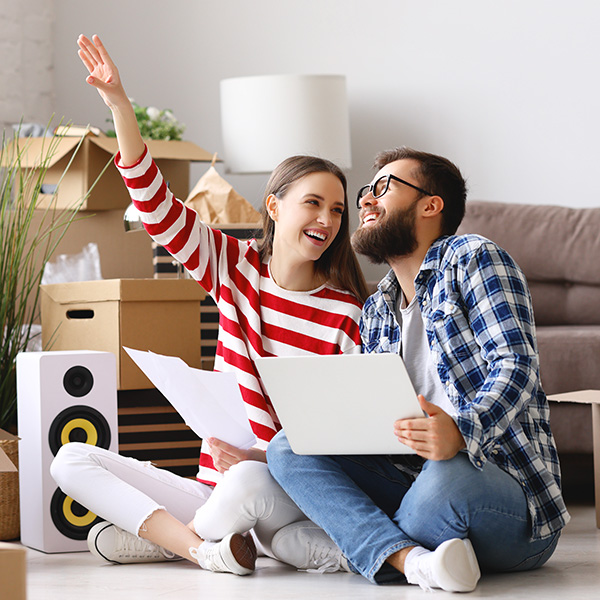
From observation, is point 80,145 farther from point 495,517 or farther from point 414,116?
point 495,517

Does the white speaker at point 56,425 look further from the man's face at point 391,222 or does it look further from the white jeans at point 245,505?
the man's face at point 391,222

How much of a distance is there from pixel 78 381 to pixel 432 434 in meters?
0.95

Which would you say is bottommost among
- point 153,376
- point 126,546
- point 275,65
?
point 126,546

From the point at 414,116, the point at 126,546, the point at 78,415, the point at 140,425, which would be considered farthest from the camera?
the point at 414,116

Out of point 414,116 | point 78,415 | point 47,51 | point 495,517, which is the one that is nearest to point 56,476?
point 78,415

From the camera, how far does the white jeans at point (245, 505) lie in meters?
1.78

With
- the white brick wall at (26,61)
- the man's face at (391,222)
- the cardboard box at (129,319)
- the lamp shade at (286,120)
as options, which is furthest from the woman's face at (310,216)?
→ the white brick wall at (26,61)

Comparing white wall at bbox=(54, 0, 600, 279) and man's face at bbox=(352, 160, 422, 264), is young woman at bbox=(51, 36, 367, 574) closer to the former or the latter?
man's face at bbox=(352, 160, 422, 264)

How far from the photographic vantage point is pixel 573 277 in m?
3.07

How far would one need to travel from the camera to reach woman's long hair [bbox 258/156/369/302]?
2.09 m

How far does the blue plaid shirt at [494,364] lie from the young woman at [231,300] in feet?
1.22

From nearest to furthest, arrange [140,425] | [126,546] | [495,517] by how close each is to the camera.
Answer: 1. [495,517]
2. [126,546]
3. [140,425]

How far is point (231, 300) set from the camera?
2.08 m

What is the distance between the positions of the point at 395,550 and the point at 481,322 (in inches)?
15.7
